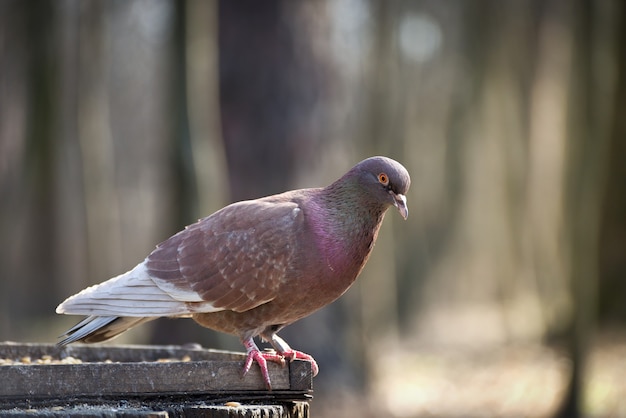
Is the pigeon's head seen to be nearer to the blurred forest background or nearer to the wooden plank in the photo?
the wooden plank

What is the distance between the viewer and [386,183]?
4.80 metres

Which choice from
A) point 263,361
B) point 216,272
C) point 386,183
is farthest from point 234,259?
point 263,361

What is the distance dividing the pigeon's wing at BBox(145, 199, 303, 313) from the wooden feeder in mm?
807

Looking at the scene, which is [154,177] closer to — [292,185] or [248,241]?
[292,185]

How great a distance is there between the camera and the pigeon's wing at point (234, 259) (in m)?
4.64

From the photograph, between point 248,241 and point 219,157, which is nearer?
point 248,241

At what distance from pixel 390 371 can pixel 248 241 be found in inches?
403

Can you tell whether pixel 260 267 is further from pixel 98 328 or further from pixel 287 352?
pixel 98 328

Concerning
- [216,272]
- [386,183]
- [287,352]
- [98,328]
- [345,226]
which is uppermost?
[386,183]

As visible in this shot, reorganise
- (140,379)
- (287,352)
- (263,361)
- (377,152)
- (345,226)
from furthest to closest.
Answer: (377,152), (345,226), (287,352), (263,361), (140,379)

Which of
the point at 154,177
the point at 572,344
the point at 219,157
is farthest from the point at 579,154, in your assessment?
the point at 154,177

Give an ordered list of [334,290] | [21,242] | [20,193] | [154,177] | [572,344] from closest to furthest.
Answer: [334,290] < [572,344] < [20,193] < [21,242] < [154,177]

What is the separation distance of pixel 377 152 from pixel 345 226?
352 inches

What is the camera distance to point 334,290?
15.3ft
